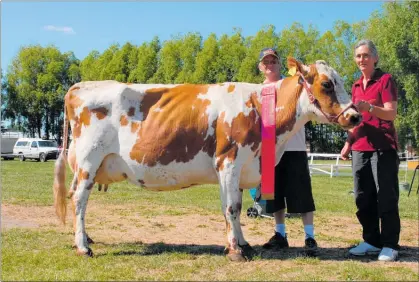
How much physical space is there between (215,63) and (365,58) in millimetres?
40599

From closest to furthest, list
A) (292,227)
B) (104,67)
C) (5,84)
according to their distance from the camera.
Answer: (292,227) < (104,67) < (5,84)

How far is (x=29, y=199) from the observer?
454 inches

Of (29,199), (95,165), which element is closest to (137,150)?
(95,165)

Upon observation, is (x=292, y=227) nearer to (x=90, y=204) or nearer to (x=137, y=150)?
(x=137, y=150)

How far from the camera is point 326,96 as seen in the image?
561 centimetres

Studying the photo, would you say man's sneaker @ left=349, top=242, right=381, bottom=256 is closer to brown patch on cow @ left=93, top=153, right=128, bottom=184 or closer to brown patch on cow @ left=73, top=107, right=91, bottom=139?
brown patch on cow @ left=93, top=153, right=128, bottom=184

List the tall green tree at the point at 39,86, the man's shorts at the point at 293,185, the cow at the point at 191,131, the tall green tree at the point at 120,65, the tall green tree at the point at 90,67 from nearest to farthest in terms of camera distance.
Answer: the cow at the point at 191,131
the man's shorts at the point at 293,185
the tall green tree at the point at 120,65
the tall green tree at the point at 90,67
the tall green tree at the point at 39,86

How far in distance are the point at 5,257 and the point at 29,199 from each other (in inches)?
247

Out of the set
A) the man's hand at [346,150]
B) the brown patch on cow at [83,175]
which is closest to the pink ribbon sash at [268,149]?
the man's hand at [346,150]

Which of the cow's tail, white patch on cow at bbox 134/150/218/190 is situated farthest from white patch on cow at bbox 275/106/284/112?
the cow's tail

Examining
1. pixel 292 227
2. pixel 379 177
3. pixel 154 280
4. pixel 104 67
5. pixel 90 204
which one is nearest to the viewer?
pixel 154 280

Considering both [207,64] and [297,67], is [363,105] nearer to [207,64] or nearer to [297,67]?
[297,67]

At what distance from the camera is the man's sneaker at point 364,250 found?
6.05m

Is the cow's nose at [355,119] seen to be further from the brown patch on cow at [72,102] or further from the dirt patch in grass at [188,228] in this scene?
the brown patch on cow at [72,102]
